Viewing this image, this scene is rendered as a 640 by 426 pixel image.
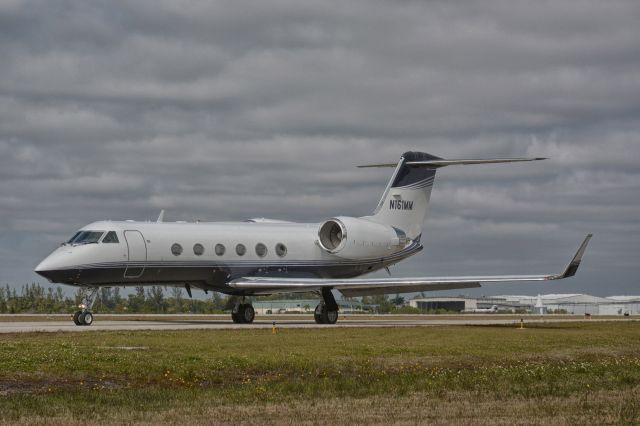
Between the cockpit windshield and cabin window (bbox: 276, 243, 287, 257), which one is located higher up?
the cockpit windshield

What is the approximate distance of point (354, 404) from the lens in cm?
1420

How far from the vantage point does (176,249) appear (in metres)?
39.1

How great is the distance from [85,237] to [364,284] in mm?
10874

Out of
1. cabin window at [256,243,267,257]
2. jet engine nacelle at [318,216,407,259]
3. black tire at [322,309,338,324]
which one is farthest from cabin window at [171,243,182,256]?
jet engine nacelle at [318,216,407,259]

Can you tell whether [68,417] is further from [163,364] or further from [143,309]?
[143,309]

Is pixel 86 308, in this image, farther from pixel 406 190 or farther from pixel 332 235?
pixel 406 190

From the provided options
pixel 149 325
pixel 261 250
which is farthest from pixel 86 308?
pixel 261 250

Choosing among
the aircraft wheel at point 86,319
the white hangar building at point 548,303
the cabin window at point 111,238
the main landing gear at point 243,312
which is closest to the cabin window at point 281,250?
the main landing gear at point 243,312

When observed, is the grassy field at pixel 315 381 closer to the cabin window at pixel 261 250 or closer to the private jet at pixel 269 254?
the private jet at pixel 269 254

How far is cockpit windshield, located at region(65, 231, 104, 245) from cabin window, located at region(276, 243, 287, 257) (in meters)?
8.47

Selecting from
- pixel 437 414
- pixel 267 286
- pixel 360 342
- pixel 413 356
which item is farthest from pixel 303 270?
pixel 437 414

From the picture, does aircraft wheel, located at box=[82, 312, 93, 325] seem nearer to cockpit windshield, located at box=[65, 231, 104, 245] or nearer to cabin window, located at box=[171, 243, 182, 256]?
cockpit windshield, located at box=[65, 231, 104, 245]

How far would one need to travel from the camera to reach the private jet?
123ft

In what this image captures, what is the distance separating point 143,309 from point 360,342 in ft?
177
